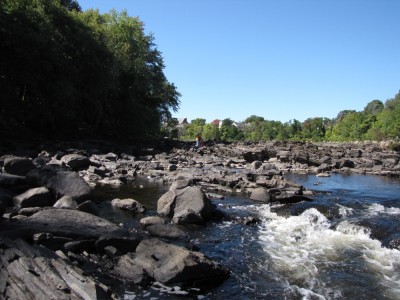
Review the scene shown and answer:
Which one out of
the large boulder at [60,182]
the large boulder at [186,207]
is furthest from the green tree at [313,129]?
the large boulder at [60,182]

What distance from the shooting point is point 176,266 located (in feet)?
23.9

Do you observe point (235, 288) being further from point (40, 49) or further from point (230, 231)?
point (40, 49)

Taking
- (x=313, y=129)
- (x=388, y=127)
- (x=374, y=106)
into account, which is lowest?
(x=388, y=127)

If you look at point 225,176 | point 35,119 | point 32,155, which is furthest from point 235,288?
point 35,119

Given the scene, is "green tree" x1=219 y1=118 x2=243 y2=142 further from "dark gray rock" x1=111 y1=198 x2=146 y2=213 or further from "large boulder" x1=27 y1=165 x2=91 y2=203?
"large boulder" x1=27 y1=165 x2=91 y2=203

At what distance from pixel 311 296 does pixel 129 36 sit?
45.5 meters

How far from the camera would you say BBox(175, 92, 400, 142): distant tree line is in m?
82.1

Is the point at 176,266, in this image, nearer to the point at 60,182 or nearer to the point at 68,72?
the point at 60,182

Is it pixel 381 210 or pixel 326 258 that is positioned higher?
pixel 381 210

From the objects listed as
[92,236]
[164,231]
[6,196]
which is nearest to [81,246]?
[92,236]

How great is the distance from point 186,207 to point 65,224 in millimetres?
4322

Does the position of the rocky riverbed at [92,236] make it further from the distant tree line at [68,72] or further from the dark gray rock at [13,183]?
the distant tree line at [68,72]

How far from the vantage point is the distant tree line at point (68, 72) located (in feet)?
86.6

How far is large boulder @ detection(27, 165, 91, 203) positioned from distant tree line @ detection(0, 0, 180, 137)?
16329 millimetres
